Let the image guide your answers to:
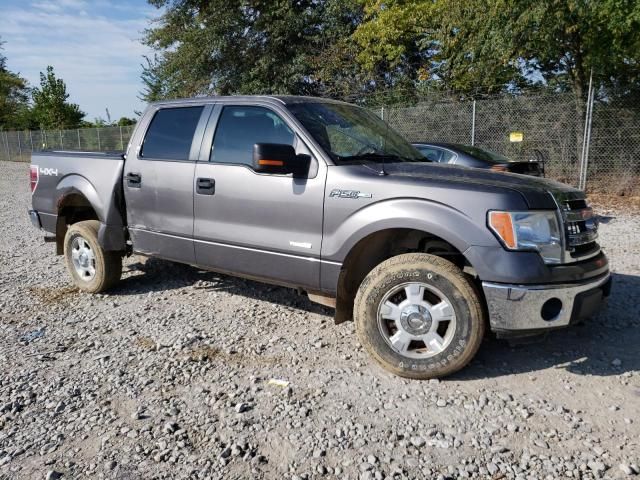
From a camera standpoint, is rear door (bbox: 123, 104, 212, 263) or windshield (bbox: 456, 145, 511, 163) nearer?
rear door (bbox: 123, 104, 212, 263)

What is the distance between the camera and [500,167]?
797 cm

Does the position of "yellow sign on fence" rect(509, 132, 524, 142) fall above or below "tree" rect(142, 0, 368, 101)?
below

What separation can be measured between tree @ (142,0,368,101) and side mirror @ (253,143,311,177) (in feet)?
54.1

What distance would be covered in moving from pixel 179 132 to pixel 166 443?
9.44ft

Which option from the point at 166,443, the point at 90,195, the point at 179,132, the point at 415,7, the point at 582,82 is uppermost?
the point at 415,7

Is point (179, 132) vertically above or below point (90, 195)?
above

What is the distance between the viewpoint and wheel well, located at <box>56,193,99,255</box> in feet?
17.9

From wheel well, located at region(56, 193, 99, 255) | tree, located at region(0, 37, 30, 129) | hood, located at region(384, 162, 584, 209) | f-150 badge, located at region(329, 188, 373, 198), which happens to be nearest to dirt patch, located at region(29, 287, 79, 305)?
wheel well, located at region(56, 193, 99, 255)

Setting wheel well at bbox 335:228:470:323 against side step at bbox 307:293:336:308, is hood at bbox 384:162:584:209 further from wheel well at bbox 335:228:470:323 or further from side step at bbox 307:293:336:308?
side step at bbox 307:293:336:308

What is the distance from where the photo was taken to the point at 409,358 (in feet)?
11.2

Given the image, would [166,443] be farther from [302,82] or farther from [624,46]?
[302,82]

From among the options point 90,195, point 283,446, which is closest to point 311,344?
point 283,446

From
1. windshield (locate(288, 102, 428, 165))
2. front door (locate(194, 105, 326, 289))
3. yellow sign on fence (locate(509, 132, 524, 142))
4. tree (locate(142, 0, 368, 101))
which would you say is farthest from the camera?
tree (locate(142, 0, 368, 101))

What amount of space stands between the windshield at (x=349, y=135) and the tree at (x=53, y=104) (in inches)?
1378
